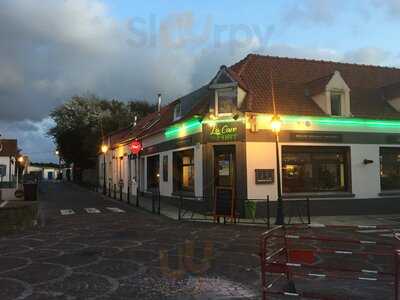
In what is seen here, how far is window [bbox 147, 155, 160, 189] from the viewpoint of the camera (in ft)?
104

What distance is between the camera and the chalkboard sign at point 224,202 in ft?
64.7

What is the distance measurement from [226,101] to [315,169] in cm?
491

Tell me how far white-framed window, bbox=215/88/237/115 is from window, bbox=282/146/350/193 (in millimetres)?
2821

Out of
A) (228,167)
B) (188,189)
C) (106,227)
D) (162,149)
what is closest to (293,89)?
(228,167)

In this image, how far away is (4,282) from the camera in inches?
360

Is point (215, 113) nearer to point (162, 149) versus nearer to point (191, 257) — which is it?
point (162, 149)

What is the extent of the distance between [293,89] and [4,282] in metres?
17.5

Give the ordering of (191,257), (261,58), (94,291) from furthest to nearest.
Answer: (261,58), (191,257), (94,291)

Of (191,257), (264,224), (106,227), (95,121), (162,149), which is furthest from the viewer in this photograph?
(95,121)

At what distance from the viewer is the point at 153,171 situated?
32906 millimetres

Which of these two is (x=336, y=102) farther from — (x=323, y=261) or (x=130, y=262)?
(x=130, y=262)

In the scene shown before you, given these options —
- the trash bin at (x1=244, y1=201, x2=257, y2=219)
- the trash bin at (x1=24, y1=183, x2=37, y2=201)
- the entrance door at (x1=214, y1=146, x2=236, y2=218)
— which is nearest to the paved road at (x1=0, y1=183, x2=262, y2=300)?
the trash bin at (x1=244, y1=201, x2=257, y2=219)

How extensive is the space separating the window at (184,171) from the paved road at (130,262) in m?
6.90

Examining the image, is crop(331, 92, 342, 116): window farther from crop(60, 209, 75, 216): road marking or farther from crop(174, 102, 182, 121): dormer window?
crop(60, 209, 75, 216): road marking
